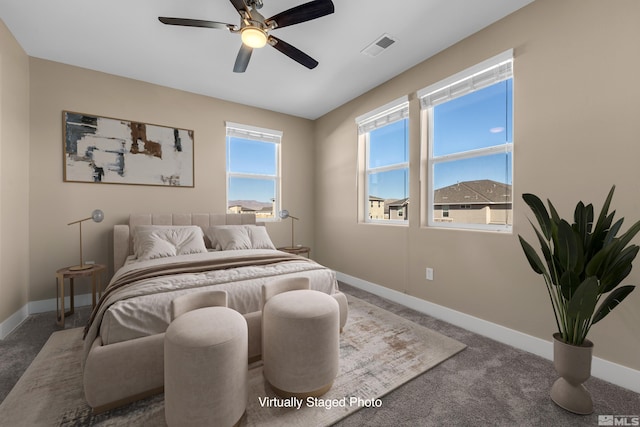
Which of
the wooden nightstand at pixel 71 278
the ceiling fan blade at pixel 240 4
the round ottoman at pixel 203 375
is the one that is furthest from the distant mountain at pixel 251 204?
the round ottoman at pixel 203 375

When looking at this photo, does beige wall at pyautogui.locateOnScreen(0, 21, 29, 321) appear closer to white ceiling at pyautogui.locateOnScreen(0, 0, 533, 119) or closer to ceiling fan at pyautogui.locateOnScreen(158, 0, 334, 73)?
white ceiling at pyautogui.locateOnScreen(0, 0, 533, 119)

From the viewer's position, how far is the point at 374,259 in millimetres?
3594

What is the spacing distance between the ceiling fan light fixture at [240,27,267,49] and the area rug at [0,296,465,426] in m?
2.43

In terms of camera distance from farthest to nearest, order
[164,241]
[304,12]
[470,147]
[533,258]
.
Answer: [164,241] < [470,147] < [304,12] < [533,258]

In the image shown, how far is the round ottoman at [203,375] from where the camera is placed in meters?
1.23

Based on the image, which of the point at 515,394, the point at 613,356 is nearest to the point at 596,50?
the point at 613,356

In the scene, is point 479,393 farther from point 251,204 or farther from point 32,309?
point 32,309

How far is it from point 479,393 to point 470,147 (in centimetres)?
211

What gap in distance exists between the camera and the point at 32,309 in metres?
2.84

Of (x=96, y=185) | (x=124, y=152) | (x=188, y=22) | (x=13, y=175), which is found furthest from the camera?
(x=124, y=152)

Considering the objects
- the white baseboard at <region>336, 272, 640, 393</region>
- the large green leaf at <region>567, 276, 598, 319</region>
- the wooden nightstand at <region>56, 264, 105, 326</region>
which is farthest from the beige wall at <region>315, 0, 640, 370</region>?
the wooden nightstand at <region>56, 264, 105, 326</region>

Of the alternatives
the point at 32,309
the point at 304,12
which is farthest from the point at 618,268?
the point at 32,309

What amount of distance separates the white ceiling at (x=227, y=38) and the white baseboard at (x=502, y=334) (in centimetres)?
269

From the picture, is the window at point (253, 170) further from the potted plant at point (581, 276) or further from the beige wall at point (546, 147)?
the potted plant at point (581, 276)
